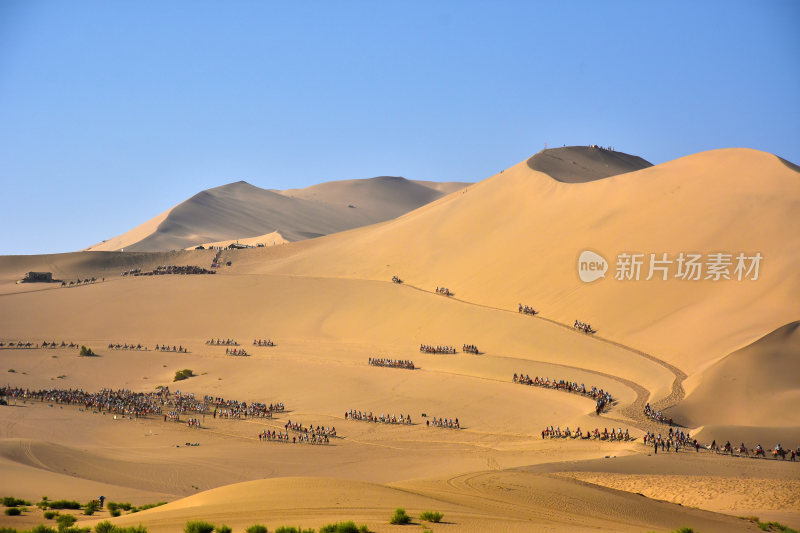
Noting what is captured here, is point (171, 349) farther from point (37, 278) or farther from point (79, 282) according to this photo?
point (37, 278)

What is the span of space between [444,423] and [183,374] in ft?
63.2

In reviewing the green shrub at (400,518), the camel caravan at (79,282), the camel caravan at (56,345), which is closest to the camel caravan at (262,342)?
the camel caravan at (56,345)

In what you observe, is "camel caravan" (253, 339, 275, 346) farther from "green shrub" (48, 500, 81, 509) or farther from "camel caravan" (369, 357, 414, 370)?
"green shrub" (48, 500, 81, 509)

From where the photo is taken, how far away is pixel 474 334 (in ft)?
169

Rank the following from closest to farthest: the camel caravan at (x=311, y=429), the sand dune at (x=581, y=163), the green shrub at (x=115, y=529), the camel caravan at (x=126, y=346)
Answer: the green shrub at (x=115, y=529) → the camel caravan at (x=311, y=429) → the camel caravan at (x=126, y=346) → the sand dune at (x=581, y=163)

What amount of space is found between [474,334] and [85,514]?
3636 cm

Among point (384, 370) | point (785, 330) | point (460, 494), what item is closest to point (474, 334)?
point (384, 370)

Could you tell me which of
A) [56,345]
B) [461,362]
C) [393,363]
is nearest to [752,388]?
[461,362]

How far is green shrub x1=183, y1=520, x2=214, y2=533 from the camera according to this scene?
1204cm

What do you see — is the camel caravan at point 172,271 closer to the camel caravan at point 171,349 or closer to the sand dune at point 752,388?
the camel caravan at point 171,349

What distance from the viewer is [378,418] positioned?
35906 millimetres

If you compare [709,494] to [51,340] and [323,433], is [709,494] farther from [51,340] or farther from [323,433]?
[51,340]

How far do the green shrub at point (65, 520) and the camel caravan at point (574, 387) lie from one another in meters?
23.7

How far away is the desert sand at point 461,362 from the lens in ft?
59.9
